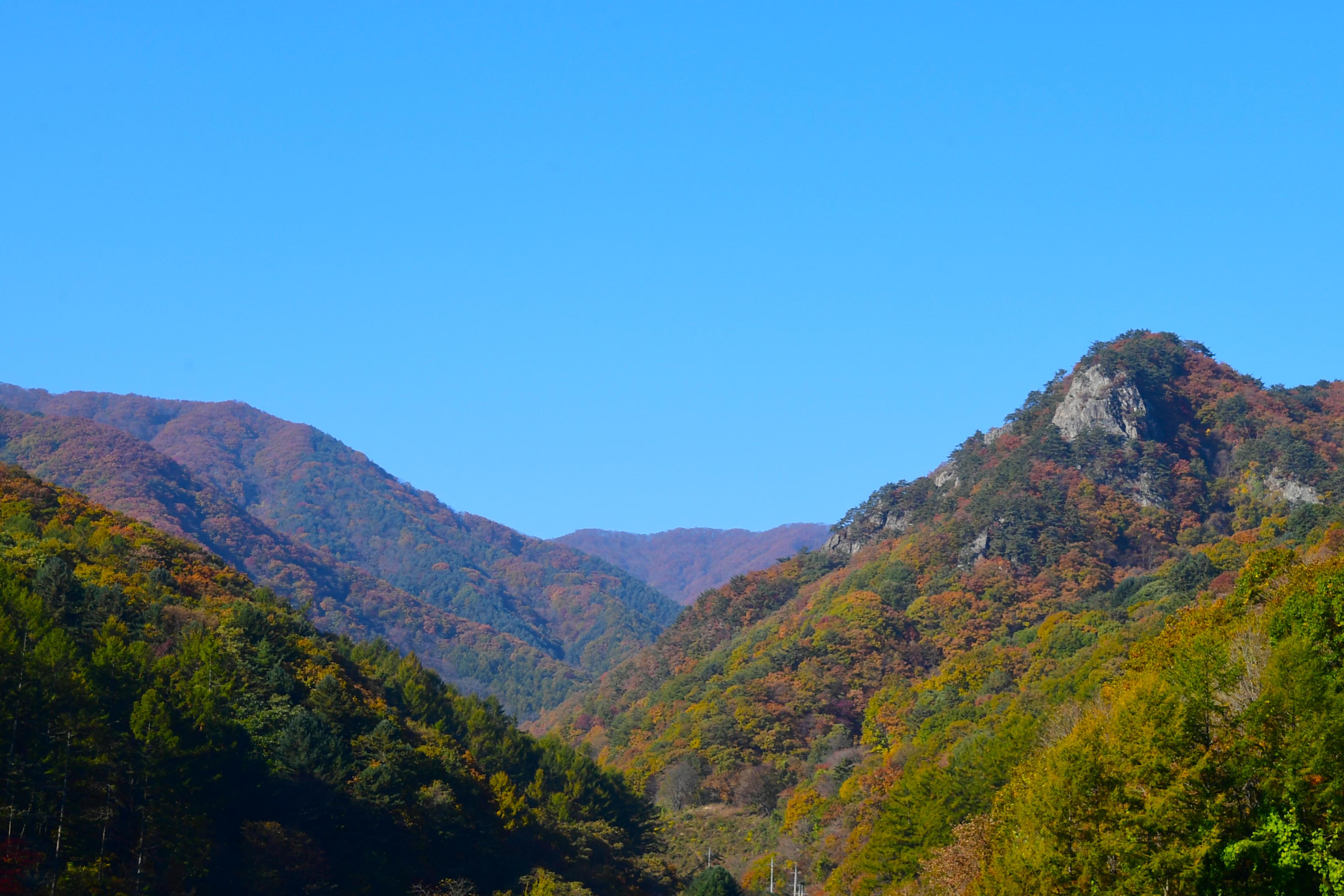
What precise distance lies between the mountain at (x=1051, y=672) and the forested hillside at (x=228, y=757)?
500 inches

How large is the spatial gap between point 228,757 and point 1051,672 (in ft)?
154

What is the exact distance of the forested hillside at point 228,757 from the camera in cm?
3575

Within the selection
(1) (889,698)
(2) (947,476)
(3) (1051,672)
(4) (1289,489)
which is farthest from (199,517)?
(3) (1051,672)

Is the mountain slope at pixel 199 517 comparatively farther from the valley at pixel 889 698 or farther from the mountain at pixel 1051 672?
the valley at pixel 889 698

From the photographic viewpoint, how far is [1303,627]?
32500mm

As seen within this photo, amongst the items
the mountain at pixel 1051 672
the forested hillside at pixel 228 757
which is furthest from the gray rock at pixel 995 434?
the forested hillside at pixel 228 757

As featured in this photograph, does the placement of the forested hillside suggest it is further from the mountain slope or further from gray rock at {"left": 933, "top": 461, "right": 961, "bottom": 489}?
the mountain slope

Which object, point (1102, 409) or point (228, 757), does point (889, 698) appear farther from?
point (228, 757)

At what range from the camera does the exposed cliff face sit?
392 ft

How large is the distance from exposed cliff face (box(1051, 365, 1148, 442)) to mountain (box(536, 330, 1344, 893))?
247mm

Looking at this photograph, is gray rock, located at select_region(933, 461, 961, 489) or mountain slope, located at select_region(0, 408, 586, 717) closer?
gray rock, located at select_region(933, 461, 961, 489)

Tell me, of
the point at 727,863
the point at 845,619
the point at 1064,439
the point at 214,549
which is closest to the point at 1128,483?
the point at 1064,439

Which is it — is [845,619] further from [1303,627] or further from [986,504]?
[1303,627]

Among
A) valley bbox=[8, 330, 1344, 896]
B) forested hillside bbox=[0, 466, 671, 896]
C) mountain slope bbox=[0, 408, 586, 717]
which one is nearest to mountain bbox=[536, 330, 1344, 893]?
valley bbox=[8, 330, 1344, 896]
